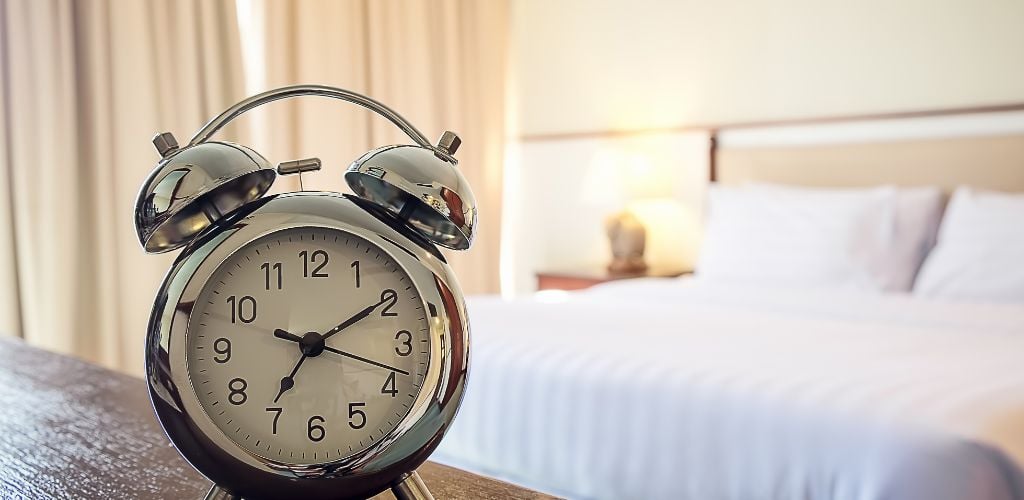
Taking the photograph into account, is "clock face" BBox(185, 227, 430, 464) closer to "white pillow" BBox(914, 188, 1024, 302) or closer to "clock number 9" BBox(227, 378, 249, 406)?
"clock number 9" BBox(227, 378, 249, 406)

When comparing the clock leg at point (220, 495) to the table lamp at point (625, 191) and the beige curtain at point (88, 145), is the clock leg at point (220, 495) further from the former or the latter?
the table lamp at point (625, 191)

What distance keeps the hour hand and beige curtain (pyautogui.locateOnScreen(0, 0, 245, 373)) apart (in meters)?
3.03

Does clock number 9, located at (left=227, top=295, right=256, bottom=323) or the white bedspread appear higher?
clock number 9, located at (left=227, top=295, right=256, bottom=323)

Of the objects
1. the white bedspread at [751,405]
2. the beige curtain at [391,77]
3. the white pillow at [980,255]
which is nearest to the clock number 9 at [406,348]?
the white bedspread at [751,405]

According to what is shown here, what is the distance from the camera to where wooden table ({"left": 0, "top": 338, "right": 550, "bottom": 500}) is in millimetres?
717

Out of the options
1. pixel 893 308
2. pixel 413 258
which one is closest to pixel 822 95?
pixel 893 308

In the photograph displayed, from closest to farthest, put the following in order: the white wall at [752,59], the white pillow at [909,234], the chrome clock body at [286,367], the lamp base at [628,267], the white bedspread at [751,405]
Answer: the chrome clock body at [286,367] → the white bedspread at [751,405] → the white pillow at [909,234] → the white wall at [752,59] → the lamp base at [628,267]

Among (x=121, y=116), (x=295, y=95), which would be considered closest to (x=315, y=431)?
(x=295, y=95)

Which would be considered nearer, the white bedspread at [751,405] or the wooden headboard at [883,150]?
the white bedspread at [751,405]

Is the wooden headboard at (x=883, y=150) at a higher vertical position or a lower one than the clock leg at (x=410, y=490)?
higher

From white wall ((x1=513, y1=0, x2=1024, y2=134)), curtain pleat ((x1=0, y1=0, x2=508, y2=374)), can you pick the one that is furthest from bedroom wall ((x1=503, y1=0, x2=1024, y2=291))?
curtain pleat ((x1=0, y1=0, x2=508, y2=374))

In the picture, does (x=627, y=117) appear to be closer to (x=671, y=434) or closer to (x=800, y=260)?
(x=800, y=260)

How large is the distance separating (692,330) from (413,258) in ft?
6.06

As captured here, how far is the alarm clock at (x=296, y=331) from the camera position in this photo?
581mm
